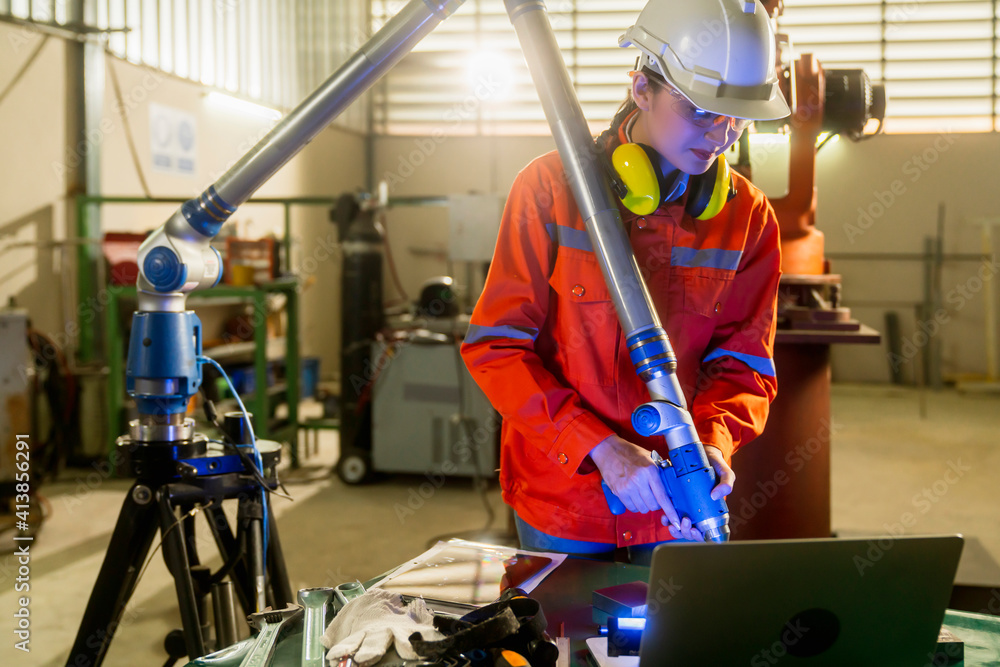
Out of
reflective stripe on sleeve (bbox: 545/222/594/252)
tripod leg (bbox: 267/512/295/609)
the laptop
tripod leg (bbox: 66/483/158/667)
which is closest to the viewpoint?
the laptop

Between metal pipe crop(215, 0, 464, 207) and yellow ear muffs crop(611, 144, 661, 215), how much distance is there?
310 mm

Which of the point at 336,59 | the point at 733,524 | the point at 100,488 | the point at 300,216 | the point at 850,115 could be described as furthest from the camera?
the point at 336,59

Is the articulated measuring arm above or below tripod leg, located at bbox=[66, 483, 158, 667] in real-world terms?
above

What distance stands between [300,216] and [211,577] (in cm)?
524

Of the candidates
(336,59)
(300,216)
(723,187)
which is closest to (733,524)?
(723,187)

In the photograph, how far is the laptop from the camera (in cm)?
68

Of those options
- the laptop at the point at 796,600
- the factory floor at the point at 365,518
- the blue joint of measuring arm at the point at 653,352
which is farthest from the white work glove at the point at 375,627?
the factory floor at the point at 365,518

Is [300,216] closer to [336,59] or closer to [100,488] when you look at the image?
[336,59]

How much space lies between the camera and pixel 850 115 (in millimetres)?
2250

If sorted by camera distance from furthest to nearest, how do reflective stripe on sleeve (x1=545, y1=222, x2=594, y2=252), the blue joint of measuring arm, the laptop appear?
reflective stripe on sleeve (x1=545, y1=222, x2=594, y2=252)
the blue joint of measuring arm
the laptop

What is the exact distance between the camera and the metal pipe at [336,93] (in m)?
1.15

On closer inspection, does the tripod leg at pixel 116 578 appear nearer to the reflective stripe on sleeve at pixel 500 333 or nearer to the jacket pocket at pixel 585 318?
the reflective stripe on sleeve at pixel 500 333

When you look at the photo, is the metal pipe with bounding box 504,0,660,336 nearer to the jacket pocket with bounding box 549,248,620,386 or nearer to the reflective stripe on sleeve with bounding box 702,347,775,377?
the jacket pocket with bounding box 549,248,620,386

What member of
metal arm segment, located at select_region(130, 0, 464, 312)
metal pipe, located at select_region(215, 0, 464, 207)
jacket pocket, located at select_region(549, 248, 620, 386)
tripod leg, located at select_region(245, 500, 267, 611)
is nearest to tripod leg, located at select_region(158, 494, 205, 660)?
tripod leg, located at select_region(245, 500, 267, 611)
